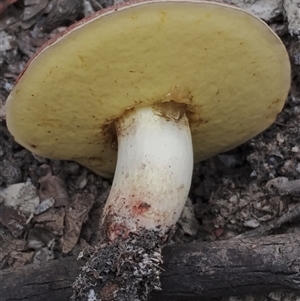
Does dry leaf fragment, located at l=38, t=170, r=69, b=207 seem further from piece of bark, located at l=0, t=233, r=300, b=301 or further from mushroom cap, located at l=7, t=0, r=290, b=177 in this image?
piece of bark, located at l=0, t=233, r=300, b=301

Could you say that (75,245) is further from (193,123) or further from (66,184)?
(193,123)

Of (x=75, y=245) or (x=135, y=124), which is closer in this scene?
(x=135, y=124)

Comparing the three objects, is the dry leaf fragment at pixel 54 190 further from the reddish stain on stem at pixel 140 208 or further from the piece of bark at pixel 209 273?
the reddish stain on stem at pixel 140 208

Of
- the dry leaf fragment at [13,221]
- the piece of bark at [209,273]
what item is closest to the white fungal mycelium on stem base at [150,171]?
the piece of bark at [209,273]

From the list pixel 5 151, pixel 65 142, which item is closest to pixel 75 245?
pixel 65 142

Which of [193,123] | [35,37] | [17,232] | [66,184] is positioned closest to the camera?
[193,123]
